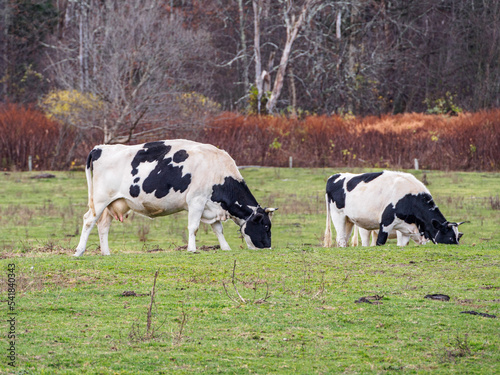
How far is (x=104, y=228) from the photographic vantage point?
14102 mm

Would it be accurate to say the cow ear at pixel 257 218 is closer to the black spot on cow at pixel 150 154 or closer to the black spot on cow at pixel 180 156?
the black spot on cow at pixel 180 156

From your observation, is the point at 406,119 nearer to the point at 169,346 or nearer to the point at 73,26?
the point at 73,26

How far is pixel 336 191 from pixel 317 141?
21.9 meters

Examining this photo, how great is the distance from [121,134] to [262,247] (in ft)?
74.6

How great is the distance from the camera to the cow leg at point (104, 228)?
45.3 feet

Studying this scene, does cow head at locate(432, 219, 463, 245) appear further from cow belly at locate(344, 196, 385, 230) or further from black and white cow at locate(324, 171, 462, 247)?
cow belly at locate(344, 196, 385, 230)

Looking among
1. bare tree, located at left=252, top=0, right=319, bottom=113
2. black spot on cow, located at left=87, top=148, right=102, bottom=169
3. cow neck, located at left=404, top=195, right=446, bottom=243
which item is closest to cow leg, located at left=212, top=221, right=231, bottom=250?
black spot on cow, located at left=87, top=148, right=102, bottom=169

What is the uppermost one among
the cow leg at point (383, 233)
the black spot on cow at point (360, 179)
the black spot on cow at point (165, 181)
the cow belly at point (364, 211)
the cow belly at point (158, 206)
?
the black spot on cow at point (165, 181)

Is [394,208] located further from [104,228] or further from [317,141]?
[317,141]

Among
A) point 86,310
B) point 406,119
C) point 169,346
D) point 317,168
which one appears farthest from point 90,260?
point 406,119

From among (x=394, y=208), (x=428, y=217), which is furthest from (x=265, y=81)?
(x=428, y=217)

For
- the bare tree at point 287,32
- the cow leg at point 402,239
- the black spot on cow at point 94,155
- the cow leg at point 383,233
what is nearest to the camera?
the black spot on cow at point 94,155

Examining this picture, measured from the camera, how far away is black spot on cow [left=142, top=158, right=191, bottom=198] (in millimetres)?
13797

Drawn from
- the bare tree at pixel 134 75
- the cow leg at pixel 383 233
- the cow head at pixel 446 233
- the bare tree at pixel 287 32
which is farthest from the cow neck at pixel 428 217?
the bare tree at pixel 287 32
